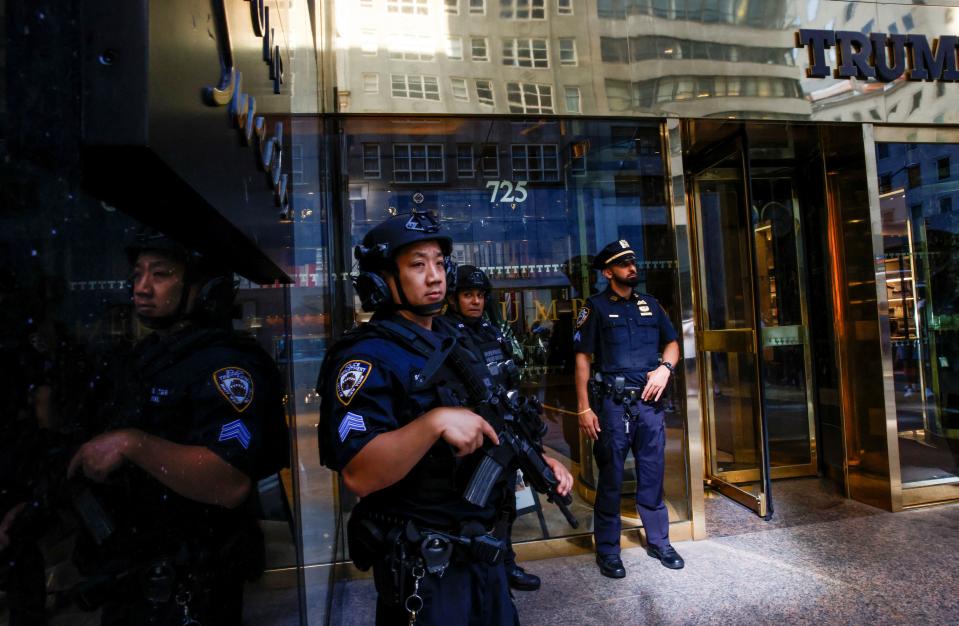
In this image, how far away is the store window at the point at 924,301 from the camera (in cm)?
485

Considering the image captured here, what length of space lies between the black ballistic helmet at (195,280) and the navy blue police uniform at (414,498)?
0.59 metres

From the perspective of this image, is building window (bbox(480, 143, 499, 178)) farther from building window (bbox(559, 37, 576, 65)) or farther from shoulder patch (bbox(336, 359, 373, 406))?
shoulder patch (bbox(336, 359, 373, 406))

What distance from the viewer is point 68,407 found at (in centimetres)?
52

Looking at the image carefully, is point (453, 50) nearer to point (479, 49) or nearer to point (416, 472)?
point (479, 49)

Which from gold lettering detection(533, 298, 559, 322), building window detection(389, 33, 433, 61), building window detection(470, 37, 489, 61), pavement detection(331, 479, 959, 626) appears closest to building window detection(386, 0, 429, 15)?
building window detection(389, 33, 433, 61)

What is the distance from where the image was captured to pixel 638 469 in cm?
377

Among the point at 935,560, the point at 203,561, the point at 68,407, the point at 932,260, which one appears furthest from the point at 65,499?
the point at 932,260

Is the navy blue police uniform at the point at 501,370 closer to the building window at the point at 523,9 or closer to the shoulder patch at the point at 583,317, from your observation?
the shoulder patch at the point at 583,317

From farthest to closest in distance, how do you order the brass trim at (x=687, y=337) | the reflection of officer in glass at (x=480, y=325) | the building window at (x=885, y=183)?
the building window at (x=885, y=183) < the brass trim at (x=687, y=337) < the reflection of officer in glass at (x=480, y=325)

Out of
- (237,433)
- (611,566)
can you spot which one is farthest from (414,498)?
(611,566)

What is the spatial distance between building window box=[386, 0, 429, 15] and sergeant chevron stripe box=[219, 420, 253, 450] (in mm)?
3647

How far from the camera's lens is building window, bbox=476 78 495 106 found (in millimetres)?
3930

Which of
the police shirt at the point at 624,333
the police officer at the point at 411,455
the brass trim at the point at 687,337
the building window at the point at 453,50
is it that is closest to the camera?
the police officer at the point at 411,455

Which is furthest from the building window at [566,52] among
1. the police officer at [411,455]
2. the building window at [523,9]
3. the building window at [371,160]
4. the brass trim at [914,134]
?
the police officer at [411,455]
